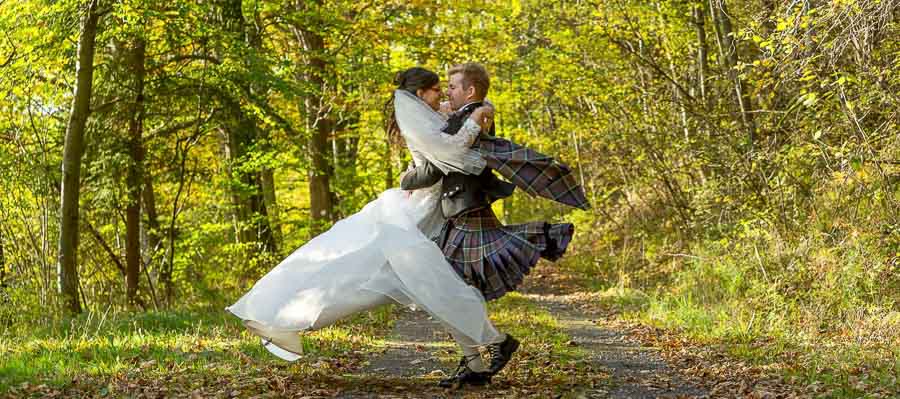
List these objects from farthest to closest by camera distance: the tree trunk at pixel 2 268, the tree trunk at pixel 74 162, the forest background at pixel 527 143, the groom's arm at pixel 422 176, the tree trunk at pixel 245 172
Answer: the tree trunk at pixel 245 172
the tree trunk at pixel 74 162
the tree trunk at pixel 2 268
the forest background at pixel 527 143
the groom's arm at pixel 422 176

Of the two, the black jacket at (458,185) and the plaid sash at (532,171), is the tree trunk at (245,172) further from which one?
the plaid sash at (532,171)

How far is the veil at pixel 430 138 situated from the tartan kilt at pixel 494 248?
308mm

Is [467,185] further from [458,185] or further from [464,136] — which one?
[464,136]

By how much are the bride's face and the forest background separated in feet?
2.43

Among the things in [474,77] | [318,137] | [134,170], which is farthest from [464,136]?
[318,137]

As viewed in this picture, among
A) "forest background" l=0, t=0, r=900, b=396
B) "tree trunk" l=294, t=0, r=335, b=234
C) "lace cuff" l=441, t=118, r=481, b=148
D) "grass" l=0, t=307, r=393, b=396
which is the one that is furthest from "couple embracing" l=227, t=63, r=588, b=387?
"tree trunk" l=294, t=0, r=335, b=234

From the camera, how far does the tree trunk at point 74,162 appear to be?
1083 cm

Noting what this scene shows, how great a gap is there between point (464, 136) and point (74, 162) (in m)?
6.94

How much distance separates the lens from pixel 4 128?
1123 cm

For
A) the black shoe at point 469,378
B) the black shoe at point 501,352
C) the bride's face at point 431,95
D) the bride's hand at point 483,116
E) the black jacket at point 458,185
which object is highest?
the bride's face at point 431,95

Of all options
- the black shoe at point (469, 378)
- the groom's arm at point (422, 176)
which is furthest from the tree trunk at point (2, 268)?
the black shoe at point (469, 378)

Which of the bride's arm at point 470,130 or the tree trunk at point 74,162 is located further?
the tree trunk at point 74,162

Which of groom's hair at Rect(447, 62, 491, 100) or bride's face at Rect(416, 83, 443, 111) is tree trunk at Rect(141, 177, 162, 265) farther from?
groom's hair at Rect(447, 62, 491, 100)

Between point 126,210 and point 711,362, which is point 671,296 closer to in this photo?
point 711,362
